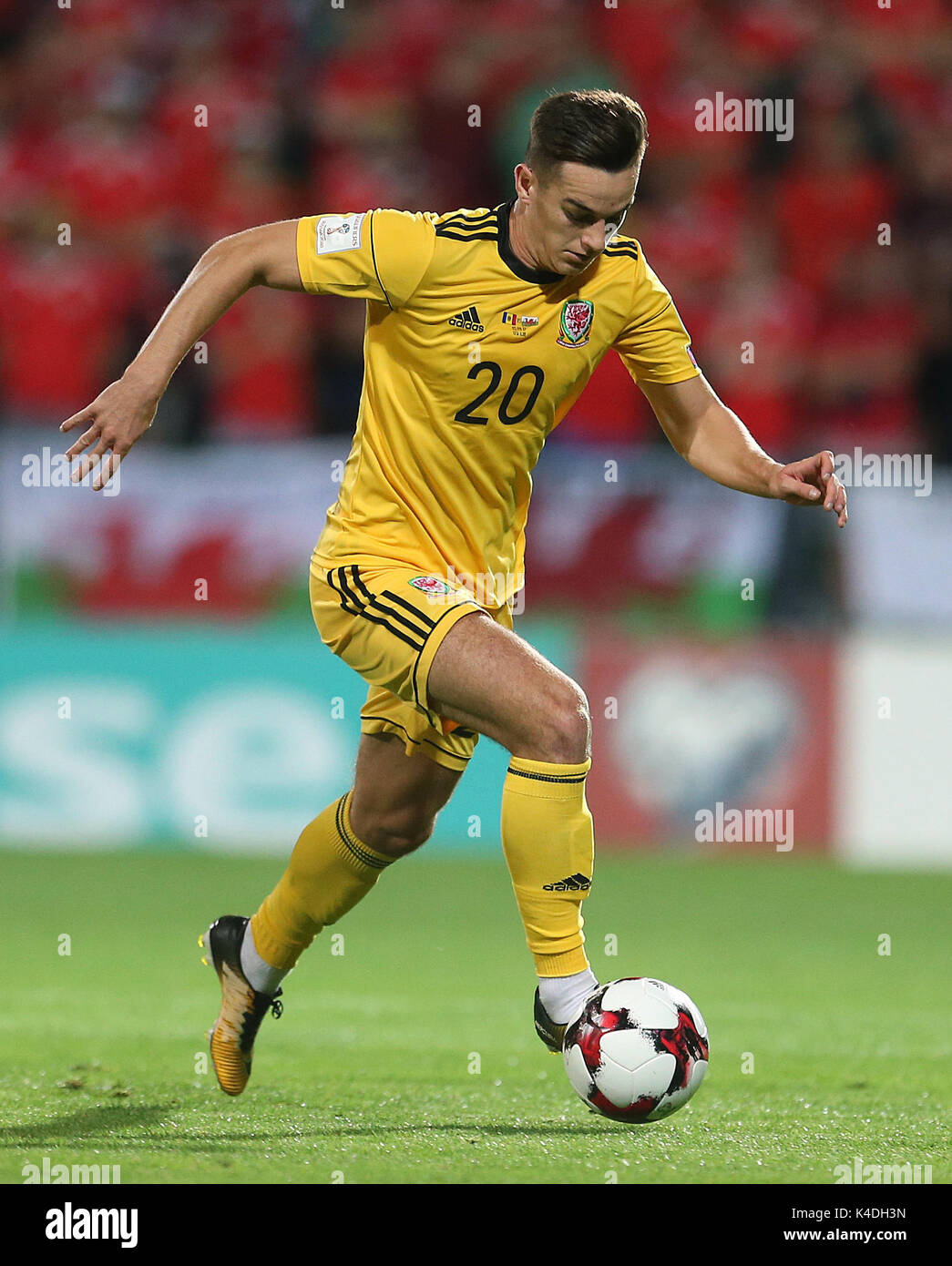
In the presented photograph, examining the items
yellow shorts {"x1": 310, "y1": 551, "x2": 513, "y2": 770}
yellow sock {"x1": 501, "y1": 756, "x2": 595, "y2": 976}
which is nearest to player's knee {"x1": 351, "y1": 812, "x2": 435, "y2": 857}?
yellow shorts {"x1": 310, "y1": 551, "x2": 513, "y2": 770}

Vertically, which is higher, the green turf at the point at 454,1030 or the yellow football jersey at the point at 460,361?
the yellow football jersey at the point at 460,361

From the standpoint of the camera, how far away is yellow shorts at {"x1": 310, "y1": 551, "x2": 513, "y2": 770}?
4.10 m

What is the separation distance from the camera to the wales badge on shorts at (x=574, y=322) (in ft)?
14.3

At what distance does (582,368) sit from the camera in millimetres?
4453

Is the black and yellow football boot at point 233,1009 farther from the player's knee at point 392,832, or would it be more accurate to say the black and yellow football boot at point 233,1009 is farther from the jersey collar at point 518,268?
the jersey collar at point 518,268

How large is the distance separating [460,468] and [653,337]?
59 centimetres

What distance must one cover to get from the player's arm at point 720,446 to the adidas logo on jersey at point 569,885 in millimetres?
1063

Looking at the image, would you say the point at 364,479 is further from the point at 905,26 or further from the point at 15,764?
the point at 905,26

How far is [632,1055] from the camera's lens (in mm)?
3842

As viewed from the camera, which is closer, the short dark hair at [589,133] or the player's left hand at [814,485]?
the short dark hair at [589,133]

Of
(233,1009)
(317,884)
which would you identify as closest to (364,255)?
(317,884)

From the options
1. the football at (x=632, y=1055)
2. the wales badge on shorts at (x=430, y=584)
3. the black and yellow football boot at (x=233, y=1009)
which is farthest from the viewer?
the black and yellow football boot at (x=233, y=1009)

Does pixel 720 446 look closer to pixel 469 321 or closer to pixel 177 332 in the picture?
pixel 469 321

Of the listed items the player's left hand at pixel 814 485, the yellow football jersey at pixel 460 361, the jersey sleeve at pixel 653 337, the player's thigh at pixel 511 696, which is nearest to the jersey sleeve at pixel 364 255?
the yellow football jersey at pixel 460 361
